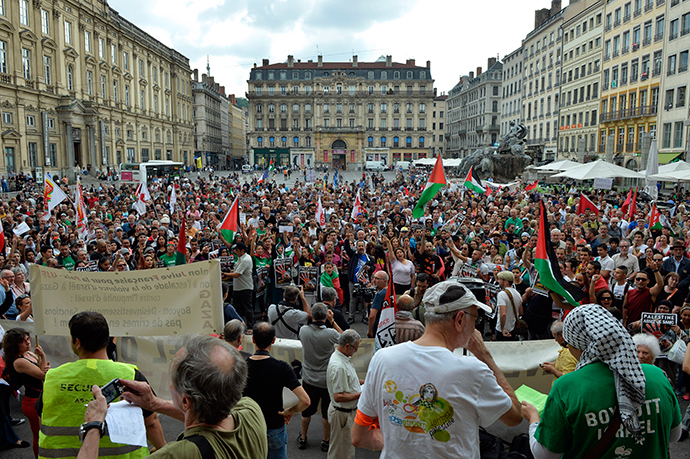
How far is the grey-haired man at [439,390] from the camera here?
8.00 feet

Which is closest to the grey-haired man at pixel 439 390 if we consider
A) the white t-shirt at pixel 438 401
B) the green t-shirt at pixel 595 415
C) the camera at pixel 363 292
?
the white t-shirt at pixel 438 401

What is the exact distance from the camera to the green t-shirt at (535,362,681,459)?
93.6 inches

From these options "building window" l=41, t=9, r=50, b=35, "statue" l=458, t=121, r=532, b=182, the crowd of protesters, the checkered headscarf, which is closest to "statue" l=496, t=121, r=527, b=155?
"statue" l=458, t=121, r=532, b=182

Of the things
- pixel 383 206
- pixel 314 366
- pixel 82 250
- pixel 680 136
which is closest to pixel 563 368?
pixel 314 366

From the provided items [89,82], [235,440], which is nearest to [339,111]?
[89,82]

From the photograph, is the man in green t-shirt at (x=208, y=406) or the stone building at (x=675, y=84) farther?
the stone building at (x=675, y=84)

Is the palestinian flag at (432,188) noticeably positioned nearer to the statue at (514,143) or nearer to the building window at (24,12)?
the statue at (514,143)

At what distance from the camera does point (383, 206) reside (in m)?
20.5

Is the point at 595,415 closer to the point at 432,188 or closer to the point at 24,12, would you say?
the point at 432,188

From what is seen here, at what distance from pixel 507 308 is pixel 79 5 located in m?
50.9

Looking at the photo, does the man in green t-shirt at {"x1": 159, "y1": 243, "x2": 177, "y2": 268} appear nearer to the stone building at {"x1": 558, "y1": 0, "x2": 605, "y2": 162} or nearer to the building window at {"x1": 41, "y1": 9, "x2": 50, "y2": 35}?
the building window at {"x1": 41, "y1": 9, "x2": 50, "y2": 35}

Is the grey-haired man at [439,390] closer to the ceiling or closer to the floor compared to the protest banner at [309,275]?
closer to the ceiling

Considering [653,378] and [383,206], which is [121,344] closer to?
[653,378]

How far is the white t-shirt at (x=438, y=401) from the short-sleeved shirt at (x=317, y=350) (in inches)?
108
